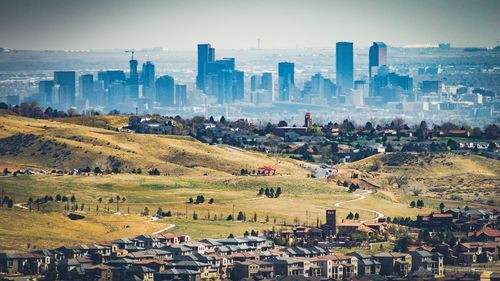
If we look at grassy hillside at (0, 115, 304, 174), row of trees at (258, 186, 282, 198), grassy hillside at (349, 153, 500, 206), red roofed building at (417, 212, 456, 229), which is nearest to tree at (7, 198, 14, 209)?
row of trees at (258, 186, 282, 198)

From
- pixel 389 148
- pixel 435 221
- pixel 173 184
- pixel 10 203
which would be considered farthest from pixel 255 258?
pixel 389 148

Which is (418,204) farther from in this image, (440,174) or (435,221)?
(440,174)

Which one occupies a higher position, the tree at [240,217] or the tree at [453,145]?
the tree at [240,217]

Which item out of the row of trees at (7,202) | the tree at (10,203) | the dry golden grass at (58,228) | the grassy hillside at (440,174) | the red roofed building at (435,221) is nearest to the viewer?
the dry golden grass at (58,228)

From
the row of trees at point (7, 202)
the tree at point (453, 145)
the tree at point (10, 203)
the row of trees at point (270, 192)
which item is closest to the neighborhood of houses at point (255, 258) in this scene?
Answer: the tree at point (10, 203)

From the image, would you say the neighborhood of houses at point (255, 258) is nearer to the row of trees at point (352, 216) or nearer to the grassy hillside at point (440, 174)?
the row of trees at point (352, 216)

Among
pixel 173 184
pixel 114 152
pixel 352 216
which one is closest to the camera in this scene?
pixel 352 216

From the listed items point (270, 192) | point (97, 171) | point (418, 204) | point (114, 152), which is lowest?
point (418, 204)

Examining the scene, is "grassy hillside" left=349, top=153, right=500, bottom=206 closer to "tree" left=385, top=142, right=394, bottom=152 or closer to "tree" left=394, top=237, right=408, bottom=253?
"tree" left=385, top=142, right=394, bottom=152

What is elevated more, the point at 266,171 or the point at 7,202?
the point at 7,202
